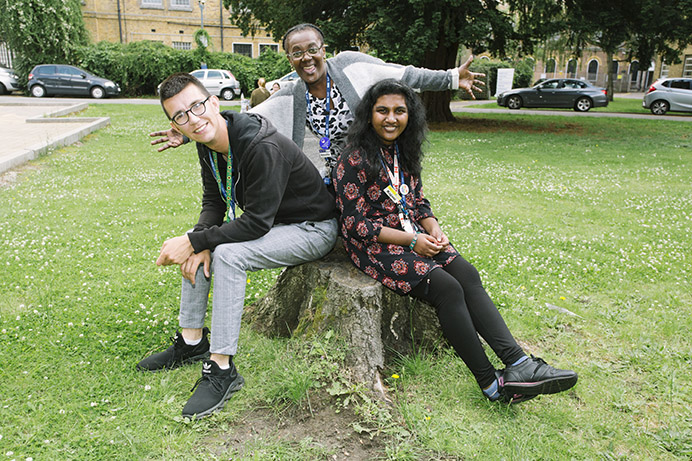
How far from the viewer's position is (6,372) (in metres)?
3.25

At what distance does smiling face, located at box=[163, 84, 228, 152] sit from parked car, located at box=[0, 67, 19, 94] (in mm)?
32066

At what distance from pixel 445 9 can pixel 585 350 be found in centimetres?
1370

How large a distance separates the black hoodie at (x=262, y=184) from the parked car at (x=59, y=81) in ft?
94.7

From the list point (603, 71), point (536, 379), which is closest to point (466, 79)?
point (536, 379)

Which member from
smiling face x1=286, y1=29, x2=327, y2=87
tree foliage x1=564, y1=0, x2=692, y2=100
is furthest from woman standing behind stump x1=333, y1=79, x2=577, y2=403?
tree foliage x1=564, y1=0, x2=692, y2=100

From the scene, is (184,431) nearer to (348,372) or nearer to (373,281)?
(348,372)

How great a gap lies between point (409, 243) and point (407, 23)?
13.8 meters

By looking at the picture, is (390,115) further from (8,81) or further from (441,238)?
(8,81)

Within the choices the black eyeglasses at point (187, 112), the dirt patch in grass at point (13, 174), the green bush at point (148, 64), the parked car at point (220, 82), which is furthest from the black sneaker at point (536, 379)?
the green bush at point (148, 64)

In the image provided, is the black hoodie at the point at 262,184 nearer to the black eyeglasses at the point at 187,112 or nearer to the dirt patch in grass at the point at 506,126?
the black eyeglasses at the point at 187,112

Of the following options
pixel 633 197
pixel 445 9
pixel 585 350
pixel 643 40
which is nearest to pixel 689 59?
pixel 643 40

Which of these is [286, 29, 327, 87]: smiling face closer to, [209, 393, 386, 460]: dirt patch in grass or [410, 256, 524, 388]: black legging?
[410, 256, 524, 388]: black legging

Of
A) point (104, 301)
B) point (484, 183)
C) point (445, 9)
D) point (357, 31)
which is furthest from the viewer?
point (357, 31)

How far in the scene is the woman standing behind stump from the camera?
295 cm
